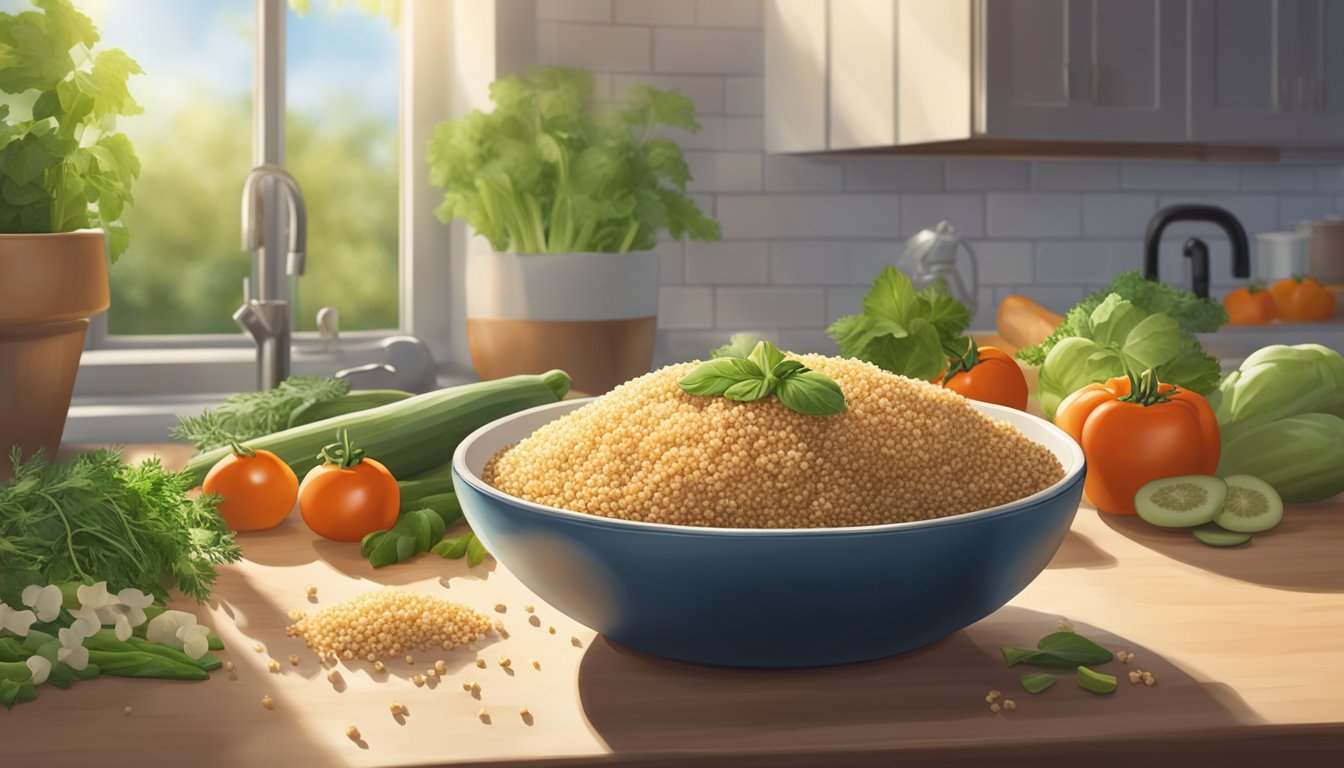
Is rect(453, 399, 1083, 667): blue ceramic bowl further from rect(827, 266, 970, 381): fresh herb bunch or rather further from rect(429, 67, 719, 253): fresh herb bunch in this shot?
rect(429, 67, 719, 253): fresh herb bunch

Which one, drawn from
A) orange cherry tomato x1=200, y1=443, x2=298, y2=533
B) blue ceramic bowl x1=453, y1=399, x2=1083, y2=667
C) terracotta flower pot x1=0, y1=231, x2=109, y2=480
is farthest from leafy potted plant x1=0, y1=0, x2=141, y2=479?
blue ceramic bowl x1=453, y1=399, x2=1083, y2=667

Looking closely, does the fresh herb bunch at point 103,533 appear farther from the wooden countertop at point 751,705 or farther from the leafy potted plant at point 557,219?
the leafy potted plant at point 557,219

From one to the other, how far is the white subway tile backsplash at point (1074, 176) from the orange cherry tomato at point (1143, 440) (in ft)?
7.37

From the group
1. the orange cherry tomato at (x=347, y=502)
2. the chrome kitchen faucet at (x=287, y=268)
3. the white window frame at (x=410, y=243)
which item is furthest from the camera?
the white window frame at (x=410, y=243)

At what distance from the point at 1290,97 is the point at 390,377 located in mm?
2150

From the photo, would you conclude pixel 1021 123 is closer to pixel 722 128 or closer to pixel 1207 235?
pixel 722 128

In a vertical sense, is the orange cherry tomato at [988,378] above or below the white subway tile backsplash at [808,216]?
below

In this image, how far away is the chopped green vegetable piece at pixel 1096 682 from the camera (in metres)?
0.71

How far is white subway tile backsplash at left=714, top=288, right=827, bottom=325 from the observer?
313cm

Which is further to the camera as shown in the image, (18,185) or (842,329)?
(842,329)

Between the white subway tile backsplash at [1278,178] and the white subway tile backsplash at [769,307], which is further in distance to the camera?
the white subway tile backsplash at [1278,178]

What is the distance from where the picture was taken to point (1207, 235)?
3484 mm

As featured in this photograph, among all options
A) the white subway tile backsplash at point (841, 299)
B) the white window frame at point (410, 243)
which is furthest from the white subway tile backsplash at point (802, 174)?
the white window frame at point (410, 243)

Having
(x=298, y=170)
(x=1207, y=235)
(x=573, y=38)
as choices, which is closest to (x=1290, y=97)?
(x=1207, y=235)
